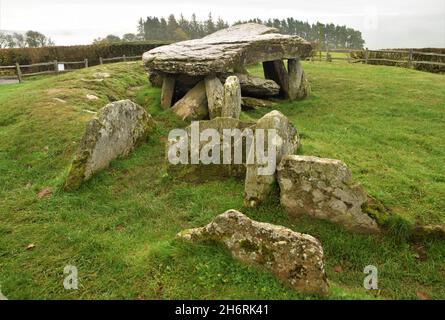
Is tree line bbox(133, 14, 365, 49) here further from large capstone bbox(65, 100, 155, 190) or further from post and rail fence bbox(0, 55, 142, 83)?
large capstone bbox(65, 100, 155, 190)

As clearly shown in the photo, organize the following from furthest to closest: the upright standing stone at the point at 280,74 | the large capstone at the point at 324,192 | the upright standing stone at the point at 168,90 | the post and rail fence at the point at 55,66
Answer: the post and rail fence at the point at 55,66, the upright standing stone at the point at 280,74, the upright standing stone at the point at 168,90, the large capstone at the point at 324,192

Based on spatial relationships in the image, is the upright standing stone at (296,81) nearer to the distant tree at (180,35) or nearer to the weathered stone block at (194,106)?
the weathered stone block at (194,106)

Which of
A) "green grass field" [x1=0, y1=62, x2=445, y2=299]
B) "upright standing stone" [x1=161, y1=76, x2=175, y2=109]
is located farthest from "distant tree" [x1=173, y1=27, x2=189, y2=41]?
"green grass field" [x1=0, y1=62, x2=445, y2=299]

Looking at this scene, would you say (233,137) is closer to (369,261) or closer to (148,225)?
(148,225)

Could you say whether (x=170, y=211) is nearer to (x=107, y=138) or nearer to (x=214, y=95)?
(x=107, y=138)

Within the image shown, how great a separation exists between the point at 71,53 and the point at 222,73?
25.0m

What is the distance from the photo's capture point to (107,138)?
344 inches

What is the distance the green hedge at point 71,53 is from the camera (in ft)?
101

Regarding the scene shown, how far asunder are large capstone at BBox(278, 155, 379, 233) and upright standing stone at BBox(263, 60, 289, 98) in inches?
346

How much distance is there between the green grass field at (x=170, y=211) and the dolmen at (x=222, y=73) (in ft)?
3.67

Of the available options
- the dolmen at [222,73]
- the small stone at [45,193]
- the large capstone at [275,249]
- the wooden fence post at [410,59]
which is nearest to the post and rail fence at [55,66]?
the dolmen at [222,73]

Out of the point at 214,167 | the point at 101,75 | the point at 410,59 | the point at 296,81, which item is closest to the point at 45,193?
the point at 214,167

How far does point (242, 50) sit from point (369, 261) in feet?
28.4

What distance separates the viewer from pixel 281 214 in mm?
6785
